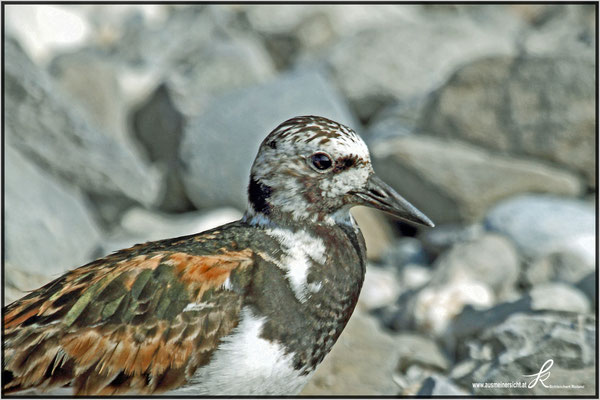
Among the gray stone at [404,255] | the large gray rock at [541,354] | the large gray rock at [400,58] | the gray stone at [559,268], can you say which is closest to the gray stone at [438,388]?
the large gray rock at [541,354]

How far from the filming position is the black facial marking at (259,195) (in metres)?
3.71

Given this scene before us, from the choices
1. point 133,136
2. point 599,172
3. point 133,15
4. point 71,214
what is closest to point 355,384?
point 71,214

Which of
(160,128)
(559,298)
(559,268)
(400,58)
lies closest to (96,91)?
(160,128)

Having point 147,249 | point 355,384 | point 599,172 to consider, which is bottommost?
point 355,384

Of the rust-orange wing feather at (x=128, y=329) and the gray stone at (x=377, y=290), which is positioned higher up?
the rust-orange wing feather at (x=128, y=329)

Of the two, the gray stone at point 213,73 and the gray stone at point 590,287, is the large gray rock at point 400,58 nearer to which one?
the gray stone at point 213,73

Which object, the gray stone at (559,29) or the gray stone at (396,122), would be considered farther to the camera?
the gray stone at (559,29)

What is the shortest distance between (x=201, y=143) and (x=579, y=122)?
12.5ft

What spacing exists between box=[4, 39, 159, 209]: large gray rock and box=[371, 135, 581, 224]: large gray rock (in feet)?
8.72

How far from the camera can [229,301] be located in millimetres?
3451

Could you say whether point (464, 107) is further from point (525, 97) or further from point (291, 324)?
point (291, 324)

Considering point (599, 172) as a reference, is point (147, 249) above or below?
above

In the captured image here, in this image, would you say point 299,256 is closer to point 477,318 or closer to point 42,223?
point 477,318

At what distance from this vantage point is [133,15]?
15.3 metres
